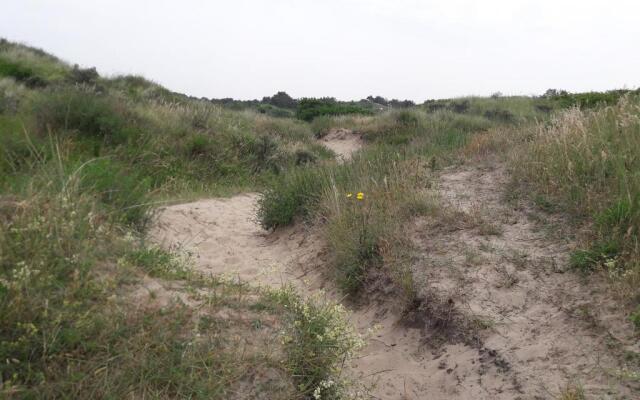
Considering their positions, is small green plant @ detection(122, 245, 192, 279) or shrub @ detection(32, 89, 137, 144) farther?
shrub @ detection(32, 89, 137, 144)

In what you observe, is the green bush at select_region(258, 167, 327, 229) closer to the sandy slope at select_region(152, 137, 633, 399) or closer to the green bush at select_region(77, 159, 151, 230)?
the sandy slope at select_region(152, 137, 633, 399)

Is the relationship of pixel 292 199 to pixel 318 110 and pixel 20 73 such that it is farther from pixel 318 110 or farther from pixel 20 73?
pixel 318 110

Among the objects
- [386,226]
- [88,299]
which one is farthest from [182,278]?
[386,226]

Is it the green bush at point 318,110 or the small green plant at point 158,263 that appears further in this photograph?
the green bush at point 318,110

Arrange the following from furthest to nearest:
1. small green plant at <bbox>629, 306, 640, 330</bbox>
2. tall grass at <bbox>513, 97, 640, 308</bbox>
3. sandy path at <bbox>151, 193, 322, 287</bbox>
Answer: sandy path at <bbox>151, 193, 322, 287</bbox> < tall grass at <bbox>513, 97, 640, 308</bbox> < small green plant at <bbox>629, 306, 640, 330</bbox>

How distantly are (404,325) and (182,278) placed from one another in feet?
5.88

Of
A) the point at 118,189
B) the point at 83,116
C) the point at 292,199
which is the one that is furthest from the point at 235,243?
the point at 83,116

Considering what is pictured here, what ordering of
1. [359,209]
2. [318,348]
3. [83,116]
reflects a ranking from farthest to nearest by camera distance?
[83,116]
[359,209]
[318,348]

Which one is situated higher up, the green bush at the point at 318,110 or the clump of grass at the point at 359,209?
the green bush at the point at 318,110

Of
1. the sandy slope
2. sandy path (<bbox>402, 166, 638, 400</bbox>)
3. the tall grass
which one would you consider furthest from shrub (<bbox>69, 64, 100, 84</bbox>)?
sandy path (<bbox>402, 166, 638, 400</bbox>)

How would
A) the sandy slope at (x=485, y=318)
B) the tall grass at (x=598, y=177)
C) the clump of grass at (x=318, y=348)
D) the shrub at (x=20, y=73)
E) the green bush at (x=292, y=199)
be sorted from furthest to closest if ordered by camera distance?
the shrub at (x=20, y=73)
the green bush at (x=292, y=199)
the tall grass at (x=598, y=177)
the sandy slope at (x=485, y=318)
the clump of grass at (x=318, y=348)

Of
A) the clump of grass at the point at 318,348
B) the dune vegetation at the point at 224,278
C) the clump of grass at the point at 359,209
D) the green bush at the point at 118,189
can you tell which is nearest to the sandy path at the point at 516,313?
the dune vegetation at the point at 224,278

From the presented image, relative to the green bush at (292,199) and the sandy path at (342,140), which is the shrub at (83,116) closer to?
the green bush at (292,199)

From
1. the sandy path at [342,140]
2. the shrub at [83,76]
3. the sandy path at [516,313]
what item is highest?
the shrub at [83,76]
